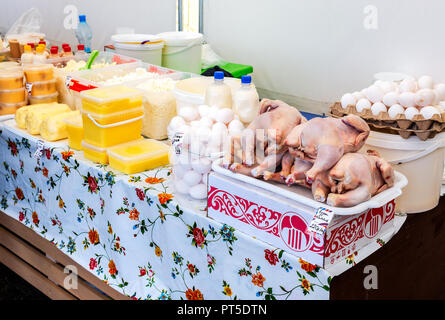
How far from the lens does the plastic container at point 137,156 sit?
5.93ft

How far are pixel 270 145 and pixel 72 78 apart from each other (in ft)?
4.13

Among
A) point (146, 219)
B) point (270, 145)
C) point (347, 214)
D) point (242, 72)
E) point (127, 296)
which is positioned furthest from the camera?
point (242, 72)

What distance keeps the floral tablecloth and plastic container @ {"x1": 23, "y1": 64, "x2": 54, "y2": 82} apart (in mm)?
226

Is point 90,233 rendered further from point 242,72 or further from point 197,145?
point 242,72

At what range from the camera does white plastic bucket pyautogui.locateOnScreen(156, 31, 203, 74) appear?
275 centimetres

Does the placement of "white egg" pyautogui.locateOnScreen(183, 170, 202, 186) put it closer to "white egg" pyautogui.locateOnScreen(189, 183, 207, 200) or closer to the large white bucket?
"white egg" pyautogui.locateOnScreen(189, 183, 207, 200)

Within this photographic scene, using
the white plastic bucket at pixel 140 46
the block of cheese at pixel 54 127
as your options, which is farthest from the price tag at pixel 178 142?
the white plastic bucket at pixel 140 46

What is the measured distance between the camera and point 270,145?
1.37m

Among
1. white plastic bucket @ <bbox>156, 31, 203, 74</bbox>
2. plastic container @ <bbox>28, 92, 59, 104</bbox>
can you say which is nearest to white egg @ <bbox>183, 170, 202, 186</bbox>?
plastic container @ <bbox>28, 92, 59, 104</bbox>

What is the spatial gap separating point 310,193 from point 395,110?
1.35 ft

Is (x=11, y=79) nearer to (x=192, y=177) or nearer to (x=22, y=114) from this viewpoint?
(x=22, y=114)

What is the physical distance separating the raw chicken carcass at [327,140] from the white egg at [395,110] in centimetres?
25

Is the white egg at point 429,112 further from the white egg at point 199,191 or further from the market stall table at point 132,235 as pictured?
the white egg at point 199,191
